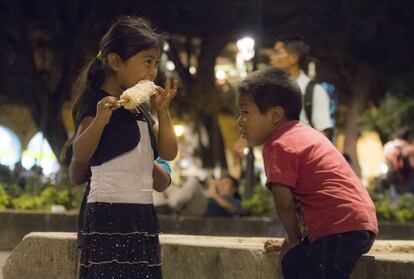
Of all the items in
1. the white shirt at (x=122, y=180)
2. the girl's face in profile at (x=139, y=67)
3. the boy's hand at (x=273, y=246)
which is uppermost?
the girl's face in profile at (x=139, y=67)

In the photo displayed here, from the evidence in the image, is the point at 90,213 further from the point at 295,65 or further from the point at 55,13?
the point at 55,13

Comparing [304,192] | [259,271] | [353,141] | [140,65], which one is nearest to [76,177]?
[140,65]

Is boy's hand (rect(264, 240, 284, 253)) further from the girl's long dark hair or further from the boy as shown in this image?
the girl's long dark hair

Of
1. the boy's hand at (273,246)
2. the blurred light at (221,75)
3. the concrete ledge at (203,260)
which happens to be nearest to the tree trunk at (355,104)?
the blurred light at (221,75)

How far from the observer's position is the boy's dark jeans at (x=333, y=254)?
166 inches

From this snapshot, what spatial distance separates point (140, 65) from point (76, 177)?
58 cm

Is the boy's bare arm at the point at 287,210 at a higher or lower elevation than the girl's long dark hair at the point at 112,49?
lower

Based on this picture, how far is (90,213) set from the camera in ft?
13.5

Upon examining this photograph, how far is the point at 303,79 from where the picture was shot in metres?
7.19

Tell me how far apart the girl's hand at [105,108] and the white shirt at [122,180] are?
0.71 feet

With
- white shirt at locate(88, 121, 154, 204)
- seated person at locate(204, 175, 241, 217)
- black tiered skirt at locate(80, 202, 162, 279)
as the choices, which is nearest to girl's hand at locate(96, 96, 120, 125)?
white shirt at locate(88, 121, 154, 204)

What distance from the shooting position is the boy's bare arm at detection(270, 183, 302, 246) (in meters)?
4.18

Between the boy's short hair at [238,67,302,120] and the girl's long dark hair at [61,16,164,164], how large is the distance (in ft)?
1.51

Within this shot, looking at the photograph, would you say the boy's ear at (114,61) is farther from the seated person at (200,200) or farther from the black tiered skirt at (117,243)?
the seated person at (200,200)
